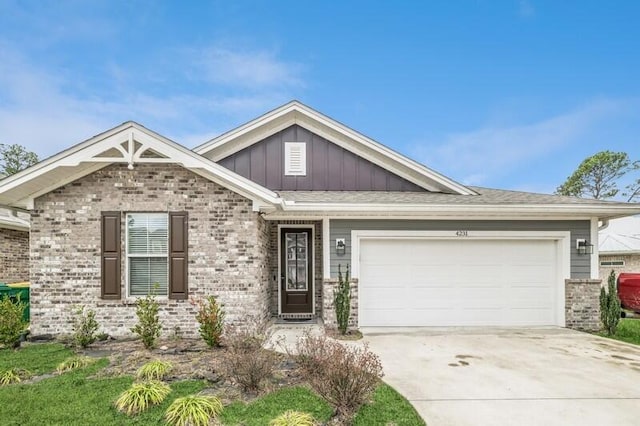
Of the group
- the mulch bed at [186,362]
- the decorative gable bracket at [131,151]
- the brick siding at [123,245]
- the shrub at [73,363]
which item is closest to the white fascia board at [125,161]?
the decorative gable bracket at [131,151]

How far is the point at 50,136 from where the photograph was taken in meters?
29.8

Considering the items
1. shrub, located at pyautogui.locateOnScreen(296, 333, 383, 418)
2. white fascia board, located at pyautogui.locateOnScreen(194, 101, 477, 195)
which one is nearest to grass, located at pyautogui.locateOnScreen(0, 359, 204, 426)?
shrub, located at pyautogui.locateOnScreen(296, 333, 383, 418)

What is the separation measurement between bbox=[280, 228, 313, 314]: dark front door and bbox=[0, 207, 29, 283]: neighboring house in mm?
7948

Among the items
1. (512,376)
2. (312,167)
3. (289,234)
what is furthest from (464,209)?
(289,234)

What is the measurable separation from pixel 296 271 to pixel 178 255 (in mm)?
3233

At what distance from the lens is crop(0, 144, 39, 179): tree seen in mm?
28828

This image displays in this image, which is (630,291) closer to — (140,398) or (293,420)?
(293,420)

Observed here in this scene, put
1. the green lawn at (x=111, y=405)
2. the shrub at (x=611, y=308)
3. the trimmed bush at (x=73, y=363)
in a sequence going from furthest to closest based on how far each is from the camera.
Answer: the shrub at (x=611, y=308)
the trimmed bush at (x=73, y=363)
the green lawn at (x=111, y=405)

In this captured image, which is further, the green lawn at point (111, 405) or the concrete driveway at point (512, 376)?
the concrete driveway at point (512, 376)

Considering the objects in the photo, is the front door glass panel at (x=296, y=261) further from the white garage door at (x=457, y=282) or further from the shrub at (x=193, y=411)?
the shrub at (x=193, y=411)

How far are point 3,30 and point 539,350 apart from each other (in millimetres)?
21299

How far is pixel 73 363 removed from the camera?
5.34 metres

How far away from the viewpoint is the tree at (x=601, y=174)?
2892cm

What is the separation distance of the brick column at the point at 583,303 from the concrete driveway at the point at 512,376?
0.62m
